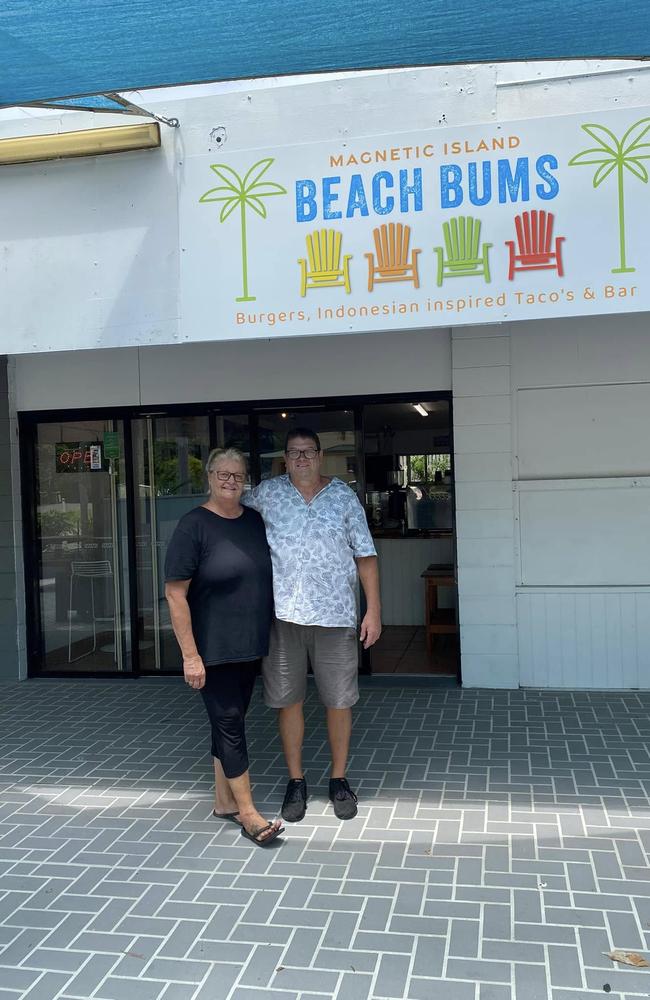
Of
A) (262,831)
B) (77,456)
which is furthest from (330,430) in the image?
(262,831)

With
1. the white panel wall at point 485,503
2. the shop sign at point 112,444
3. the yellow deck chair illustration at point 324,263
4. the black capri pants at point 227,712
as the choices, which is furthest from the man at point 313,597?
the shop sign at point 112,444

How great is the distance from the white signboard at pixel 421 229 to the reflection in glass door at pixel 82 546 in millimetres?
2537

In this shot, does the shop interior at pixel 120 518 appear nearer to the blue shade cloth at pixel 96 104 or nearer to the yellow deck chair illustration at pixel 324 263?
the yellow deck chair illustration at pixel 324 263

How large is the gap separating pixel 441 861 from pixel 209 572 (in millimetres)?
1530

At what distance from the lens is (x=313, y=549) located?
383 centimetres

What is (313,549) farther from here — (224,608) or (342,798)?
(342,798)

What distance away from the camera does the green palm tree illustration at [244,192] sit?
13.9ft

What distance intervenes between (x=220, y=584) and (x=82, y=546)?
11.2 ft

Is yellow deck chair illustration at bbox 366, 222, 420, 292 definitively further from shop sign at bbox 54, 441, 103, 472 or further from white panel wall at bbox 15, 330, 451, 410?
shop sign at bbox 54, 441, 103, 472

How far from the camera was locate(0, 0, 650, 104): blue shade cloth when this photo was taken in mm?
3150

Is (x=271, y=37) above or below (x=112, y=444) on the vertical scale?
above

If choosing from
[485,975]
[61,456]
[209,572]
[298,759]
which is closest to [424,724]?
[298,759]

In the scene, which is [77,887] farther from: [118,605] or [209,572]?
[118,605]

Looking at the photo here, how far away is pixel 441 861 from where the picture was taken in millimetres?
3381
